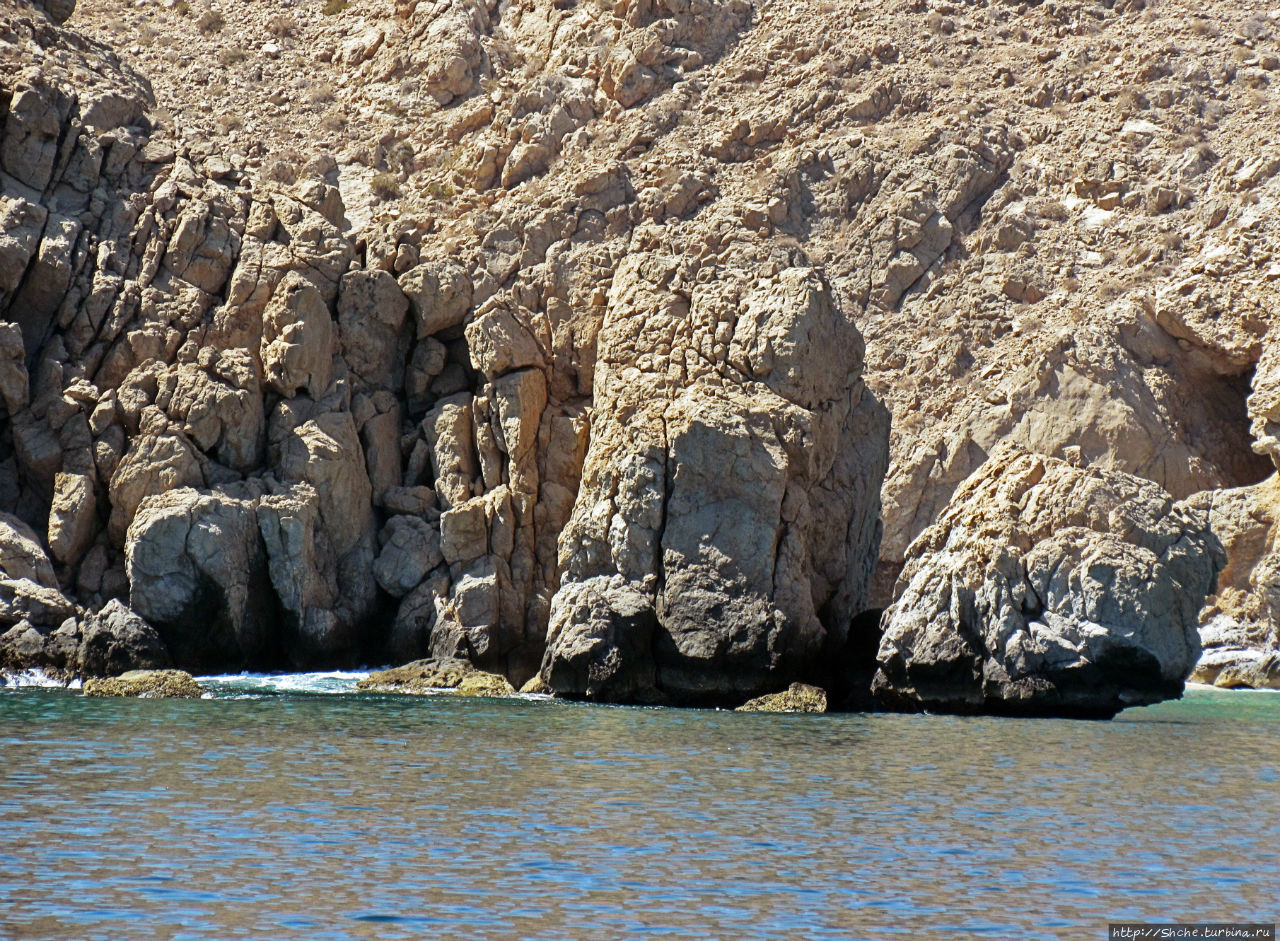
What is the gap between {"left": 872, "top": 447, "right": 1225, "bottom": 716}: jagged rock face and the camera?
31.9 meters

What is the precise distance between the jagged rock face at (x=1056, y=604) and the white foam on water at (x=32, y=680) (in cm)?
1833

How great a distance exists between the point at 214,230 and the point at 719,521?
17.6 metres

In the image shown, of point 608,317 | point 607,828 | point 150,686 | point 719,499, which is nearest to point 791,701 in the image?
point 719,499

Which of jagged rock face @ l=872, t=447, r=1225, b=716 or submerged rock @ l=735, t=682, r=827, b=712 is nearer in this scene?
jagged rock face @ l=872, t=447, r=1225, b=716

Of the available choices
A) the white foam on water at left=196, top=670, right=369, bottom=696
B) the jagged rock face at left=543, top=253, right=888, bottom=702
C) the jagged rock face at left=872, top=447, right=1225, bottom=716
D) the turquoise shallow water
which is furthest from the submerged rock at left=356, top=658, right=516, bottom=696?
the jagged rock face at left=872, top=447, right=1225, bottom=716

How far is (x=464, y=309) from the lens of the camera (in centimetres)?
4409

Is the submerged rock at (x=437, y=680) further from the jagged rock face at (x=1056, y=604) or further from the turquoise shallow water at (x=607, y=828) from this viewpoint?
the jagged rock face at (x=1056, y=604)

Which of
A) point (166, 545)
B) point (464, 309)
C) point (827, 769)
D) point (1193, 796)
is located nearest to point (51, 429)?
point (166, 545)

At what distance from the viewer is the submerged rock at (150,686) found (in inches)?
1289

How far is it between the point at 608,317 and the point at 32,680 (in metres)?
16.9

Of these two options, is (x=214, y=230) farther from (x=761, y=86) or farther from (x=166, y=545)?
(x=761, y=86)


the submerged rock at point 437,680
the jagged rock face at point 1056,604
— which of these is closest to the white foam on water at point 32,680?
the submerged rock at point 437,680

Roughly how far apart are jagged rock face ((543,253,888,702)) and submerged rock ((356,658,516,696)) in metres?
1.82

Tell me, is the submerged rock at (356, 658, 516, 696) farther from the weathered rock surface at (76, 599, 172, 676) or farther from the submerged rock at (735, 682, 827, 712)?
the submerged rock at (735, 682, 827, 712)
